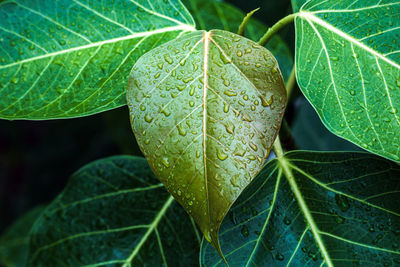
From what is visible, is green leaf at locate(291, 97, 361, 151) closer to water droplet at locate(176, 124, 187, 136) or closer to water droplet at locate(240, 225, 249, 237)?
water droplet at locate(240, 225, 249, 237)

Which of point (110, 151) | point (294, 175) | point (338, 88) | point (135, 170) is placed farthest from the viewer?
point (110, 151)

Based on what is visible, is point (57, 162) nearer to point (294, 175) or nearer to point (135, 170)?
point (135, 170)

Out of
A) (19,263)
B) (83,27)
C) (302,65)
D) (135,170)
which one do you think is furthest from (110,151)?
(302,65)

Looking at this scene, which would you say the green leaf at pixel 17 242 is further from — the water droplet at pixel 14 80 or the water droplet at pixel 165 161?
the water droplet at pixel 165 161

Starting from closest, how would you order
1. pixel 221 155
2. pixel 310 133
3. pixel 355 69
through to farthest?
pixel 221 155, pixel 355 69, pixel 310 133

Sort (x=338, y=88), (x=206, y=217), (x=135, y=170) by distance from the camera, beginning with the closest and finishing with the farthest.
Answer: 1. (x=206, y=217)
2. (x=338, y=88)
3. (x=135, y=170)

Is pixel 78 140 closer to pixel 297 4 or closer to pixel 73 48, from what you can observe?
pixel 73 48

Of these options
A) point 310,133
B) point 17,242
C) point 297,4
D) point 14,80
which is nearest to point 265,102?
point 297,4

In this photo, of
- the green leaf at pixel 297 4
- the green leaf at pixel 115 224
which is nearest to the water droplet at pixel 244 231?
the green leaf at pixel 115 224
